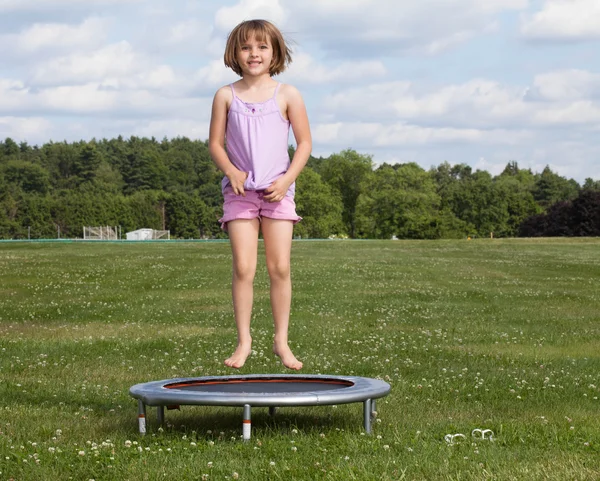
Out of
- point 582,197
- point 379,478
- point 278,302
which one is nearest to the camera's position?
point 379,478

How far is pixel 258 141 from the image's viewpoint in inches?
293

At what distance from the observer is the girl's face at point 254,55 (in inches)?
296

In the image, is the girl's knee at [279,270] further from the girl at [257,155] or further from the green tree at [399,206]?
the green tree at [399,206]

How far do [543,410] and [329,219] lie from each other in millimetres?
118403

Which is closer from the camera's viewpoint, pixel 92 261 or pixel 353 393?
pixel 353 393

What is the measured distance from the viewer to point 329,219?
127062 millimetres

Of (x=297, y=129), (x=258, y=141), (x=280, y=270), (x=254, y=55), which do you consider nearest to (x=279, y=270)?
(x=280, y=270)

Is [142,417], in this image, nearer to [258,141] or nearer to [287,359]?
[287,359]

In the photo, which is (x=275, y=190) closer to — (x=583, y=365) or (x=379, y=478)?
(x=379, y=478)

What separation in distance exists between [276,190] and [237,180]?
12.6 inches

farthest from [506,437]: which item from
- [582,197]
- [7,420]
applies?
[582,197]

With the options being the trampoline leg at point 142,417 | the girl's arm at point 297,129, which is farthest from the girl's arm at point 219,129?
the trampoline leg at point 142,417

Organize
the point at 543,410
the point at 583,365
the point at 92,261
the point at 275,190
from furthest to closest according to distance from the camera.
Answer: the point at 92,261 → the point at 583,365 → the point at 543,410 → the point at 275,190

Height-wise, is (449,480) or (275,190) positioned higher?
(275,190)
